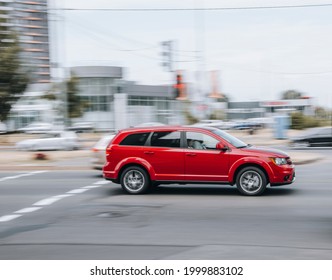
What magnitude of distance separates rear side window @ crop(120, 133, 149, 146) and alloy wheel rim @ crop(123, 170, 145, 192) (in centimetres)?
67

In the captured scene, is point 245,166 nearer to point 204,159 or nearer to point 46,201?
point 204,159

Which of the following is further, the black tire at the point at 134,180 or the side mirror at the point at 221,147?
the black tire at the point at 134,180

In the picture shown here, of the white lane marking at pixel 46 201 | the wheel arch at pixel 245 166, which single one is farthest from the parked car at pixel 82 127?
the wheel arch at pixel 245 166

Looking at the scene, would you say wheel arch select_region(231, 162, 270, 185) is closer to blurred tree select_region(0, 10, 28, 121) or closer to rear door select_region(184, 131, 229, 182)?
rear door select_region(184, 131, 229, 182)

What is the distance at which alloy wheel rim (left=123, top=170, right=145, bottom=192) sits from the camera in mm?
11703

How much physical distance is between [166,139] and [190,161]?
31.6 inches

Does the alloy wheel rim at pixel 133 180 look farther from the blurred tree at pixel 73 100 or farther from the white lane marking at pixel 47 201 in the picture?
the blurred tree at pixel 73 100

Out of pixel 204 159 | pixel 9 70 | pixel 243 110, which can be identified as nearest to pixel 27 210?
pixel 204 159

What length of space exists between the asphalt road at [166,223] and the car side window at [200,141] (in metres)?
1.15

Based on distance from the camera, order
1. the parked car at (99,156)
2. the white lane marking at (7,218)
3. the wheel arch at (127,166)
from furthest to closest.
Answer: the parked car at (99,156) < the wheel arch at (127,166) < the white lane marking at (7,218)

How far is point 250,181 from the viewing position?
11.1m

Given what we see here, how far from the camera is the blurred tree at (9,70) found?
124 feet

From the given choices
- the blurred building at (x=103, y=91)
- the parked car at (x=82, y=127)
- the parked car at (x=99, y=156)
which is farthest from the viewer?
the blurred building at (x=103, y=91)

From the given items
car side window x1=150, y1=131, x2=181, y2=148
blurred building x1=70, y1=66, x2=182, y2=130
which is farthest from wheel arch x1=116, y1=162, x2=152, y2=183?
blurred building x1=70, y1=66, x2=182, y2=130
